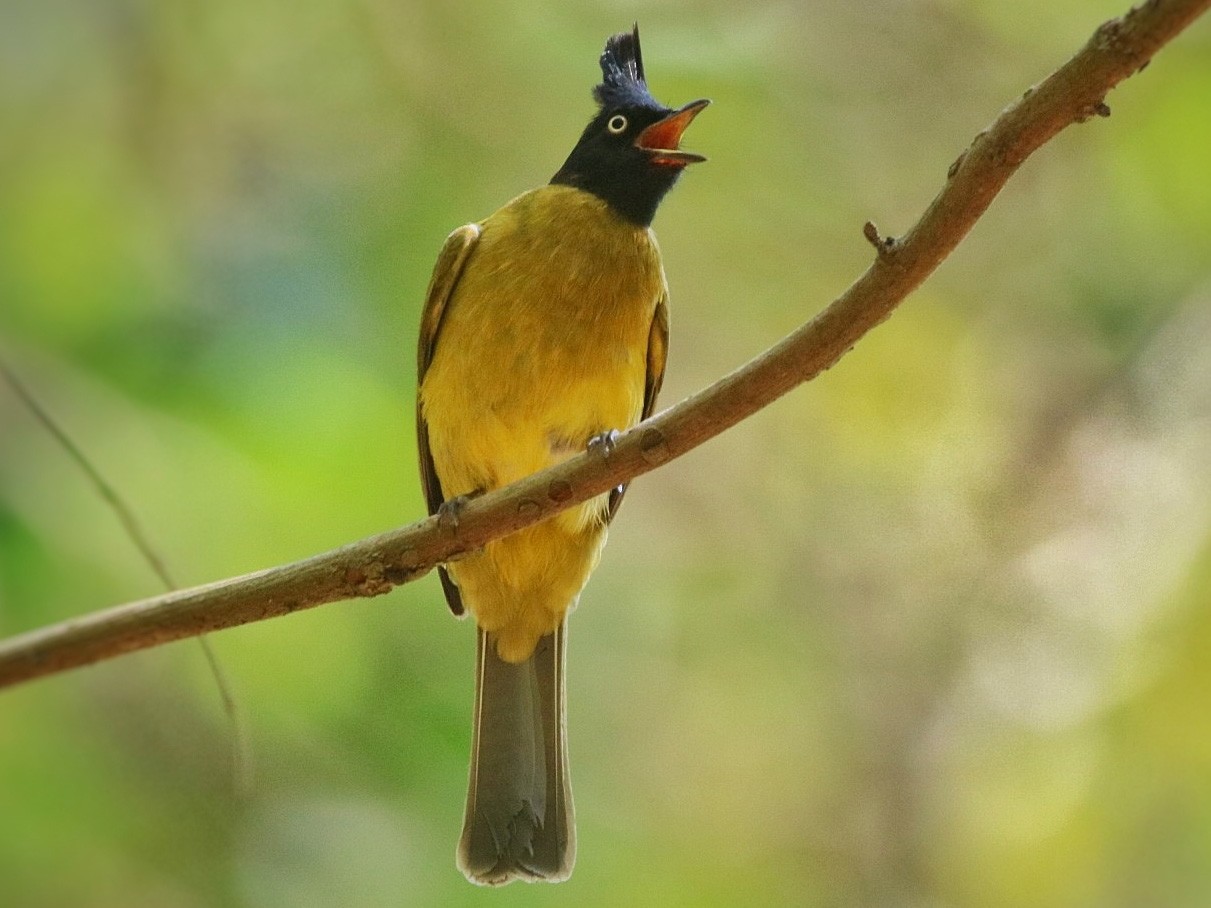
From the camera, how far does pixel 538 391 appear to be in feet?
11.6

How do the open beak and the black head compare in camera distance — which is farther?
the black head

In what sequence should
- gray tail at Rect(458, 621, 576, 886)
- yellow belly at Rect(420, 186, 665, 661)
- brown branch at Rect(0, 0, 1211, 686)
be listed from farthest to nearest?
1. gray tail at Rect(458, 621, 576, 886)
2. yellow belly at Rect(420, 186, 665, 661)
3. brown branch at Rect(0, 0, 1211, 686)

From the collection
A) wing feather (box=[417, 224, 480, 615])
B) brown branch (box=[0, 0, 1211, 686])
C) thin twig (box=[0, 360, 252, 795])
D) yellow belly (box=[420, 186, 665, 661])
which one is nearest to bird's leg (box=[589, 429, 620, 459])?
brown branch (box=[0, 0, 1211, 686])

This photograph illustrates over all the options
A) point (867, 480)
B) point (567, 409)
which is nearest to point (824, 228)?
point (867, 480)

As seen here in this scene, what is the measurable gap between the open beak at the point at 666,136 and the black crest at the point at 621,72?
0.15 m

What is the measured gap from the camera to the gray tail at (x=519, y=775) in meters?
3.66

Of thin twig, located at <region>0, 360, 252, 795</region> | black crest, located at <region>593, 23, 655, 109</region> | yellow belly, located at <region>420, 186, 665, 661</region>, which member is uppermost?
black crest, located at <region>593, 23, 655, 109</region>

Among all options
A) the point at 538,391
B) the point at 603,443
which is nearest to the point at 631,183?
the point at 538,391

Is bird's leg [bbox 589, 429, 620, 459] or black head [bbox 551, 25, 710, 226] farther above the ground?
black head [bbox 551, 25, 710, 226]

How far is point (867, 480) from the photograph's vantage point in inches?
Answer: 197

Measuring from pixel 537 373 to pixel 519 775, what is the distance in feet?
3.75

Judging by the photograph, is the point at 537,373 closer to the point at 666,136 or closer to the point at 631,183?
the point at 631,183

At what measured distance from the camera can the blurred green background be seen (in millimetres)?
3768

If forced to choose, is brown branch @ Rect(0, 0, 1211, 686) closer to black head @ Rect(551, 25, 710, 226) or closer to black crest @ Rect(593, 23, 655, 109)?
black head @ Rect(551, 25, 710, 226)
